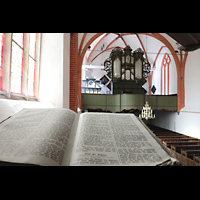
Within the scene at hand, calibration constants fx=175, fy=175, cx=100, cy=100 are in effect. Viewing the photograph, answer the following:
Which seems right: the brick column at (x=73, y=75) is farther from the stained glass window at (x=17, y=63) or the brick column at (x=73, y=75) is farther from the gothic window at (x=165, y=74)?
the gothic window at (x=165, y=74)

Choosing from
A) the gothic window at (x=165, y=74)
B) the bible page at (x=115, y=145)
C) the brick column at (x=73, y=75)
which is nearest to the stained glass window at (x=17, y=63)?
the brick column at (x=73, y=75)

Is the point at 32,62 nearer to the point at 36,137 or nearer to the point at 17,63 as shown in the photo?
the point at 17,63

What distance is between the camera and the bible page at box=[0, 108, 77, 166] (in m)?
0.97

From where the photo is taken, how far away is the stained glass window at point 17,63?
3670 mm

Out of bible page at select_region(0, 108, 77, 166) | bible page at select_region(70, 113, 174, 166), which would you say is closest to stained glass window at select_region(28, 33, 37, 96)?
bible page at select_region(0, 108, 77, 166)

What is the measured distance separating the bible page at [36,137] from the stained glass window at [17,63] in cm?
240

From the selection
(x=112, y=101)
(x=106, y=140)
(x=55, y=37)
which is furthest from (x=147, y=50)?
(x=106, y=140)

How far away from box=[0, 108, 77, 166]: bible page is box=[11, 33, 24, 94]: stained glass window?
240 centimetres

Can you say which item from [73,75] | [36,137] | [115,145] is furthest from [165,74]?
[36,137]

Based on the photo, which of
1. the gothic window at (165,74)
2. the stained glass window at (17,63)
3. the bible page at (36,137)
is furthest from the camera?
the gothic window at (165,74)

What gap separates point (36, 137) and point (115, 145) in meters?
0.53

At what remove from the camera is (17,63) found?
12.7 feet

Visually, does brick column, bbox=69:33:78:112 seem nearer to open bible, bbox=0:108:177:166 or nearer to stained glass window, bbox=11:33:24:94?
stained glass window, bbox=11:33:24:94
